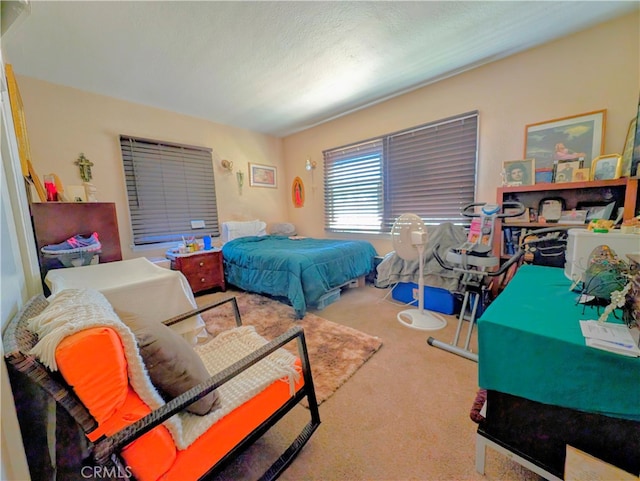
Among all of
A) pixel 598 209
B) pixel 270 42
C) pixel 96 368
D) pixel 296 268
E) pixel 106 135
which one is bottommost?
pixel 296 268

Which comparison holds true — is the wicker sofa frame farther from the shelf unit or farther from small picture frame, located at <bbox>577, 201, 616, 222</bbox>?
small picture frame, located at <bbox>577, 201, 616, 222</bbox>

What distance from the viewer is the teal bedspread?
2.48 m

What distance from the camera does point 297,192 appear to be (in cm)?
461

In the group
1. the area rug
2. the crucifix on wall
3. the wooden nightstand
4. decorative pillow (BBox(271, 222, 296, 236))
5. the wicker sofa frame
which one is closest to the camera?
the wicker sofa frame

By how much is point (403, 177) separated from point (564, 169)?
156cm

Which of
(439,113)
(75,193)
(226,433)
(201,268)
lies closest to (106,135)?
(75,193)

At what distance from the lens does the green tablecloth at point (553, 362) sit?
68 cm

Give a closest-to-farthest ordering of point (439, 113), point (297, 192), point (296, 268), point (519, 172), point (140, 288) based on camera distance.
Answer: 1. point (140, 288)
2. point (519, 172)
3. point (296, 268)
4. point (439, 113)
5. point (297, 192)

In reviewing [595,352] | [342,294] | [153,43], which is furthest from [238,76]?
[595,352]

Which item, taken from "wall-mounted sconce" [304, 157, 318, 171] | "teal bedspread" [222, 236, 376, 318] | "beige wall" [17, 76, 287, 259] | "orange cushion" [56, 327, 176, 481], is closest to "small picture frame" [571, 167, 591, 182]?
"teal bedspread" [222, 236, 376, 318]

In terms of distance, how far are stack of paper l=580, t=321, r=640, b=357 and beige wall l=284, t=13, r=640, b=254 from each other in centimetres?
219

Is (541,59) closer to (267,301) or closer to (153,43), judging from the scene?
(153,43)

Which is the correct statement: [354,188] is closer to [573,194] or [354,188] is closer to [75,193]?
[573,194]

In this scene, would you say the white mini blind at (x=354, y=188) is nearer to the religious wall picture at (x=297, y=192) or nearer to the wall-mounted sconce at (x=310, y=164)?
the wall-mounted sconce at (x=310, y=164)
